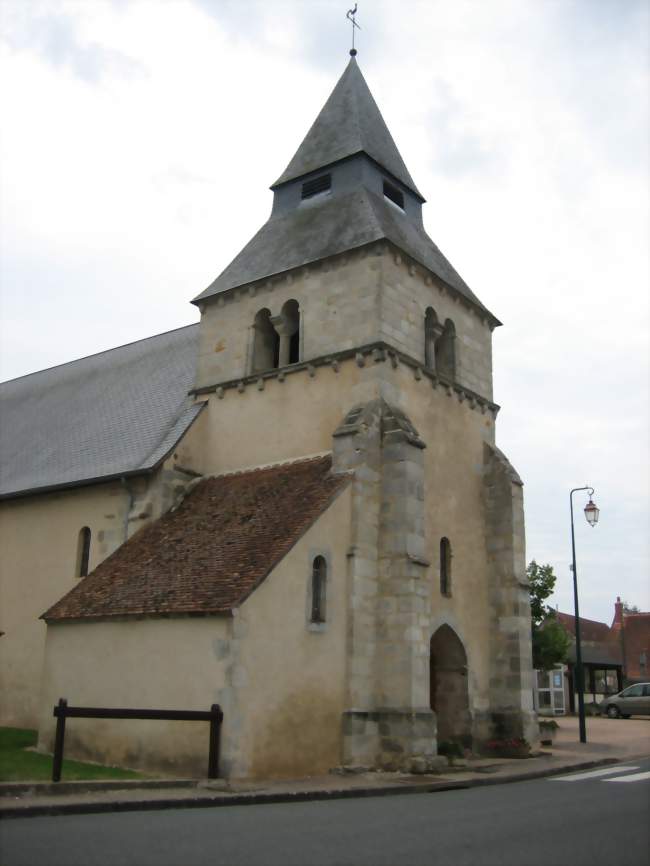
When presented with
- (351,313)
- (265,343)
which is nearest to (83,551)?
(265,343)

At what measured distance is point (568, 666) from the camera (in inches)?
1715

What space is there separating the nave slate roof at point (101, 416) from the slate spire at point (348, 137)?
5.94 meters

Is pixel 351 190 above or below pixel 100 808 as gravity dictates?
above

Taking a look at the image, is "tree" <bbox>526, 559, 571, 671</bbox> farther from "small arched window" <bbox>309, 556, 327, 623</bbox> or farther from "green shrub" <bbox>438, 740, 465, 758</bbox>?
→ "small arched window" <bbox>309, 556, 327, 623</bbox>

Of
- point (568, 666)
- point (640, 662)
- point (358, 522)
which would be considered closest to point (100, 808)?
point (358, 522)

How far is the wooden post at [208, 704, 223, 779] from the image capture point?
12180 millimetres

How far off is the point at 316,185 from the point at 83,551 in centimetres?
1118

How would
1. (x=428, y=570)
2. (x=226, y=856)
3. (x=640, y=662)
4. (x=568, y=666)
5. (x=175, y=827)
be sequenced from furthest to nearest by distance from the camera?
(x=640, y=662), (x=568, y=666), (x=428, y=570), (x=175, y=827), (x=226, y=856)

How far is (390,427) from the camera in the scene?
54.3 feet

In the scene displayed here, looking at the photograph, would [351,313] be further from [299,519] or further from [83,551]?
[83,551]

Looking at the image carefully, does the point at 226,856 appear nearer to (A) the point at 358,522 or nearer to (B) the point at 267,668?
(B) the point at 267,668

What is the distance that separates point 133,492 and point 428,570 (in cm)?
678

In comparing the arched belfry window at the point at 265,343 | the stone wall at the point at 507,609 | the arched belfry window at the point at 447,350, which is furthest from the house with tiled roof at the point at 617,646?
the arched belfry window at the point at 265,343

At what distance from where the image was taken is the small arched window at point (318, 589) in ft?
48.0
